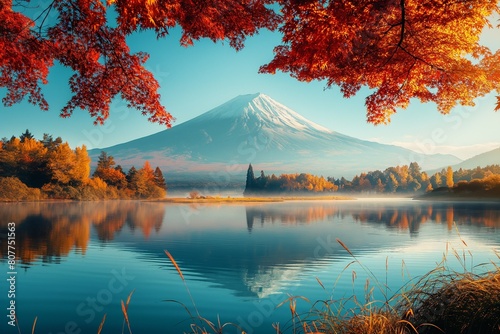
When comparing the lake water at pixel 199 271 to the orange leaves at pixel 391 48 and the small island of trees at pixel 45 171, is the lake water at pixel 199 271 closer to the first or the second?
the orange leaves at pixel 391 48

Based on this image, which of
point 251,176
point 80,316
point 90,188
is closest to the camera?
point 80,316

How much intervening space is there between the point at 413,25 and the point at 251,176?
82776 millimetres

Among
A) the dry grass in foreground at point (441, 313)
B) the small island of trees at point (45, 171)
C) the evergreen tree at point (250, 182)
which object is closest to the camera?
the dry grass in foreground at point (441, 313)

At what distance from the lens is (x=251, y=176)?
89.6 meters

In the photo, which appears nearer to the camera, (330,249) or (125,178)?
(330,249)

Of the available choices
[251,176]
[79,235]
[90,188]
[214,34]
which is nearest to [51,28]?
[214,34]

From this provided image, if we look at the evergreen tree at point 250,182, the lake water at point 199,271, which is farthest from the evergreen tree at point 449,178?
the lake water at point 199,271

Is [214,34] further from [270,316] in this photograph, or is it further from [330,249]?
[330,249]

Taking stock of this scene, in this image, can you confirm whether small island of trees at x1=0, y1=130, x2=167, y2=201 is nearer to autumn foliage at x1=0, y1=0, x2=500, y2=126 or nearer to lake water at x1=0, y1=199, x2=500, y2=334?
lake water at x1=0, y1=199, x2=500, y2=334

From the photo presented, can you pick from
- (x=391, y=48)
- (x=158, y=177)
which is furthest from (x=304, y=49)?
(x=158, y=177)

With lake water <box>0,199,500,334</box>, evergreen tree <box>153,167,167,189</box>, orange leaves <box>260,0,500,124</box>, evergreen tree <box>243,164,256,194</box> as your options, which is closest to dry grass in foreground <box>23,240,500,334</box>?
lake water <box>0,199,500,334</box>

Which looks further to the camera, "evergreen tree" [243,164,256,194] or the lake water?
"evergreen tree" [243,164,256,194]

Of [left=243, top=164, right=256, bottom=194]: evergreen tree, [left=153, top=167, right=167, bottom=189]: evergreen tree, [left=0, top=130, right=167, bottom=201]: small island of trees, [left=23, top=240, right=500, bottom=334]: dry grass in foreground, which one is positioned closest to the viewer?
[left=23, top=240, right=500, bottom=334]: dry grass in foreground

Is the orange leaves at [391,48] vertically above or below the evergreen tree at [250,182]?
above
